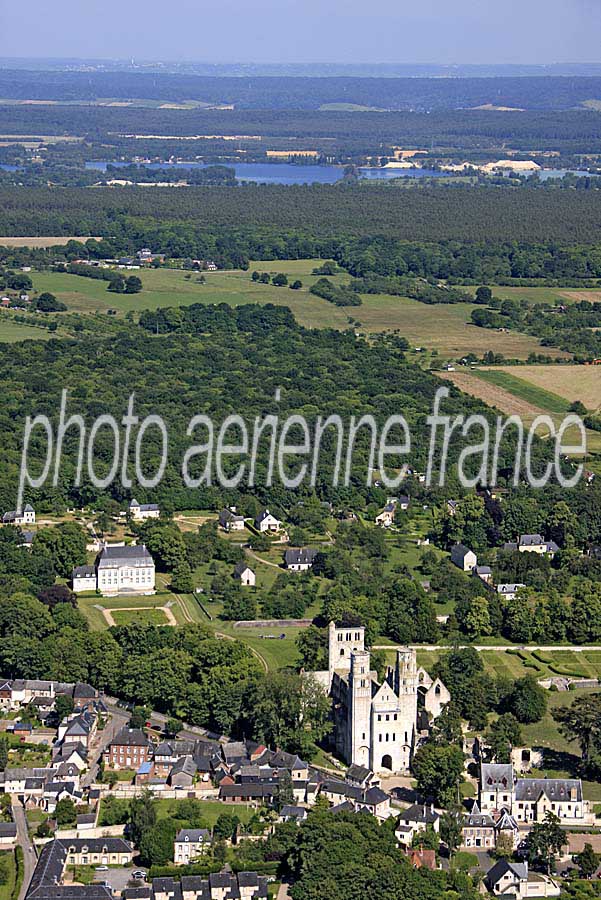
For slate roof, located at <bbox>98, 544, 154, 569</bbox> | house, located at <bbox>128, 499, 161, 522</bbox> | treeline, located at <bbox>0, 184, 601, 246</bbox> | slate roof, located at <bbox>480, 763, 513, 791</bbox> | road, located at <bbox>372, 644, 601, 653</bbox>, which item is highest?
slate roof, located at <bbox>480, 763, 513, 791</bbox>

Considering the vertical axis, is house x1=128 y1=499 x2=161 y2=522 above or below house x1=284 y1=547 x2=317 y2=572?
below

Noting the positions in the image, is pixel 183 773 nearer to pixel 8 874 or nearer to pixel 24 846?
pixel 24 846

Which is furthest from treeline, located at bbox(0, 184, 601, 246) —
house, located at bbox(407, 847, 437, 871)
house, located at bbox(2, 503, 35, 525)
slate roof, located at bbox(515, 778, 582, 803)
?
house, located at bbox(407, 847, 437, 871)

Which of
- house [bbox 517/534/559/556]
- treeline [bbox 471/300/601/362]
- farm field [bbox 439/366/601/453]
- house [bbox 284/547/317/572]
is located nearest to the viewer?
house [bbox 284/547/317/572]

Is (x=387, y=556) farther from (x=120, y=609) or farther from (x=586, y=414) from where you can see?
(x=586, y=414)

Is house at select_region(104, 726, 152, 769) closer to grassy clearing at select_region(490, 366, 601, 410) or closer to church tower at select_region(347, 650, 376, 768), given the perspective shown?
church tower at select_region(347, 650, 376, 768)

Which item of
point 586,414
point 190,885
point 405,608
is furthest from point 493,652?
point 586,414
